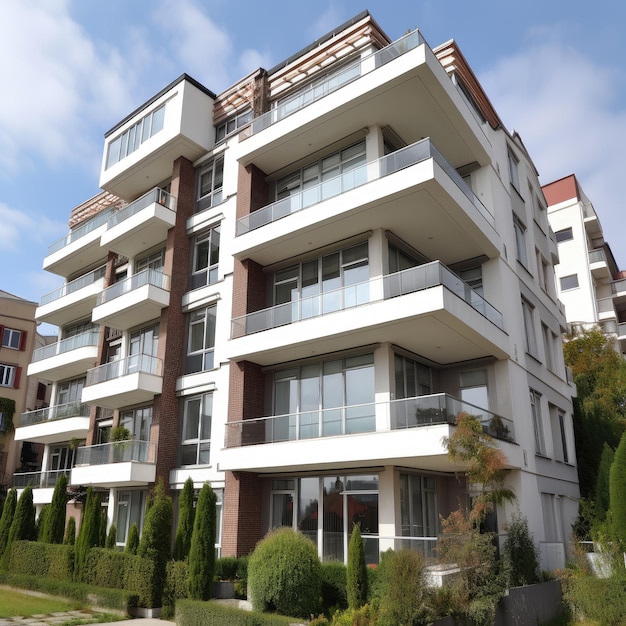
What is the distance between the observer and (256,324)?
19672mm

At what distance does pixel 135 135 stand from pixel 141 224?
16.7 feet

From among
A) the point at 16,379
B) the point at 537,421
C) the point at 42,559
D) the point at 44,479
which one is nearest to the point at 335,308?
the point at 537,421

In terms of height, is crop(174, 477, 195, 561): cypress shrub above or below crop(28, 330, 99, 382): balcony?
below

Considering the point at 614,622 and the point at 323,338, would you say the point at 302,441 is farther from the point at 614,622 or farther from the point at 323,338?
the point at 614,622

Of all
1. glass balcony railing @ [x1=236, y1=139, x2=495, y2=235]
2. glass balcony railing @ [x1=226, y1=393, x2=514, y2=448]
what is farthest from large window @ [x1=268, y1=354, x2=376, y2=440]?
glass balcony railing @ [x1=236, y1=139, x2=495, y2=235]

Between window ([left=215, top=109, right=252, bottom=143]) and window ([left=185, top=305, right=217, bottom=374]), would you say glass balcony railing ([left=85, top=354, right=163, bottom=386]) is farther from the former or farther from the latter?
window ([left=215, top=109, right=252, bottom=143])

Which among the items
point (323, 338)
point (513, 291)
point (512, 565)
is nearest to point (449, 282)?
point (323, 338)

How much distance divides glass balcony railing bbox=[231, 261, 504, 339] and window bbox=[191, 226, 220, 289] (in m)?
3.99

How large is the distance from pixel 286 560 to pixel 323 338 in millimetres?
6459

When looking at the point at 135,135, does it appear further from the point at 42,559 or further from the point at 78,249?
the point at 42,559

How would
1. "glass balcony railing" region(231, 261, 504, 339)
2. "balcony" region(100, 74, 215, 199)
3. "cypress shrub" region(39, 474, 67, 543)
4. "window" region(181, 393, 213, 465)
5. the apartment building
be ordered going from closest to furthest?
"glass balcony railing" region(231, 261, 504, 339) → the apartment building → "cypress shrub" region(39, 474, 67, 543) → "window" region(181, 393, 213, 465) → "balcony" region(100, 74, 215, 199)

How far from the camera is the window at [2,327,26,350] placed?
38875 millimetres

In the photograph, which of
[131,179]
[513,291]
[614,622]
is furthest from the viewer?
[131,179]

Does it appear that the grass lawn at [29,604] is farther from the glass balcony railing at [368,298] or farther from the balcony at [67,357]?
the balcony at [67,357]
